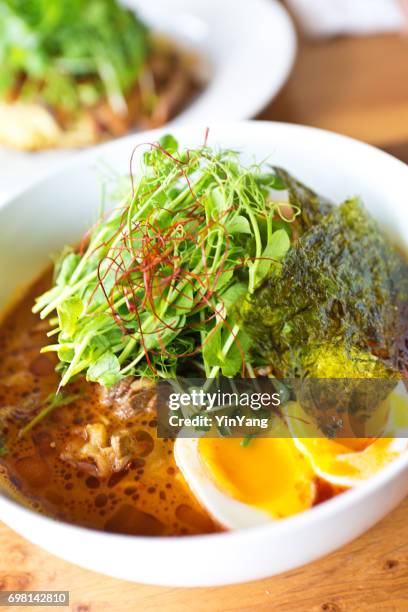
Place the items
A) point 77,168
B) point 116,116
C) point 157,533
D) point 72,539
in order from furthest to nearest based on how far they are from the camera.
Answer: point 116,116
point 77,168
point 157,533
point 72,539

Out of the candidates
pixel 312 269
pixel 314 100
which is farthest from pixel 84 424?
pixel 314 100

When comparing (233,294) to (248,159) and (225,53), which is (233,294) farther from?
(225,53)

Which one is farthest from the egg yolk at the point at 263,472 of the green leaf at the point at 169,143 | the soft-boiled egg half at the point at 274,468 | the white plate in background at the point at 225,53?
the white plate in background at the point at 225,53

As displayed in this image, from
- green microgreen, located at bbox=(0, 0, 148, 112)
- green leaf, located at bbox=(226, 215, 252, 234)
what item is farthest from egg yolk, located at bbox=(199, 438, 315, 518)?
green microgreen, located at bbox=(0, 0, 148, 112)

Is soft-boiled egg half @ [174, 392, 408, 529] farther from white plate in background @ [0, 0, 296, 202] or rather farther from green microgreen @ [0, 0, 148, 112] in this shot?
green microgreen @ [0, 0, 148, 112]

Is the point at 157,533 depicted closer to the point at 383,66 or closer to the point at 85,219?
the point at 85,219
